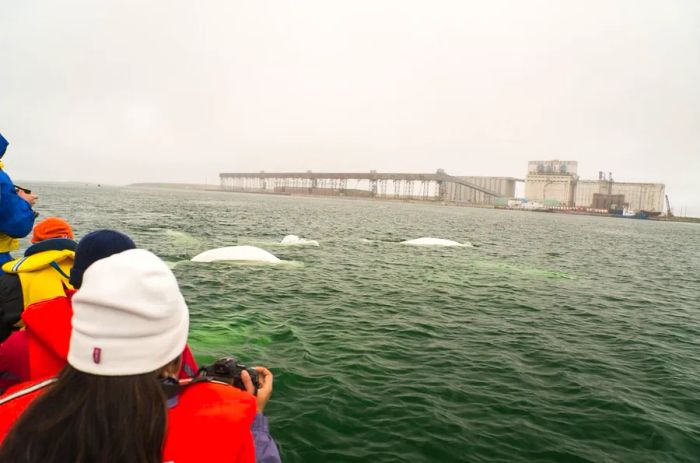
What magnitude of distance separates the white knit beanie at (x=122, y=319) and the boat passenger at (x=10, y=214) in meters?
4.42

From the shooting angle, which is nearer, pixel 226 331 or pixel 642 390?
pixel 642 390

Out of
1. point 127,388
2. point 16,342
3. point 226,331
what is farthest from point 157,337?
point 226,331

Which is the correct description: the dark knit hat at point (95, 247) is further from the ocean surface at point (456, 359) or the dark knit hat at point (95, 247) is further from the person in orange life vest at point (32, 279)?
the ocean surface at point (456, 359)

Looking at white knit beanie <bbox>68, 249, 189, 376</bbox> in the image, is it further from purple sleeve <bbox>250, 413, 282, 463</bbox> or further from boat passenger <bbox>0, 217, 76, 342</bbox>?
boat passenger <bbox>0, 217, 76, 342</bbox>

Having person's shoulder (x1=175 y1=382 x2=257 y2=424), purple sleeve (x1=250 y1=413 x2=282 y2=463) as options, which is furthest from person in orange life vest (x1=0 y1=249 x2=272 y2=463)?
purple sleeve (x1=250 y1=413 x2=282 y2=463)

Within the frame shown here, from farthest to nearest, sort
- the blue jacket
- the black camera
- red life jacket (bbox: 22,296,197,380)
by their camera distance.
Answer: the blue jacket, the black camera, red life jacket (bbox: 22,296,197,380)

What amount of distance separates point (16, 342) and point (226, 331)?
8930 millimetres

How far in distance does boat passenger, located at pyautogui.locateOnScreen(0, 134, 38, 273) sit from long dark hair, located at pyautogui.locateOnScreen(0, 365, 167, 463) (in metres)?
4.44

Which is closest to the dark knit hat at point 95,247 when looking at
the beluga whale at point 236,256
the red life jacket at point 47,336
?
the red life jacket at point 47,336

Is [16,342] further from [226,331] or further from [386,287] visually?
[386,287]

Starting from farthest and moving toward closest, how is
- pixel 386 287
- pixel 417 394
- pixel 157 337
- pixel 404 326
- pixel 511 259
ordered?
pixel 511 259 → pixel 386 287 → pixel 404 326 → pixel 417 394 → pixel 157 337

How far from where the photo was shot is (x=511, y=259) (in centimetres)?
3247

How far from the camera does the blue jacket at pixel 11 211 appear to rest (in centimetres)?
529

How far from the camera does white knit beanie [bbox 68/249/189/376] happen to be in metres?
1.84
